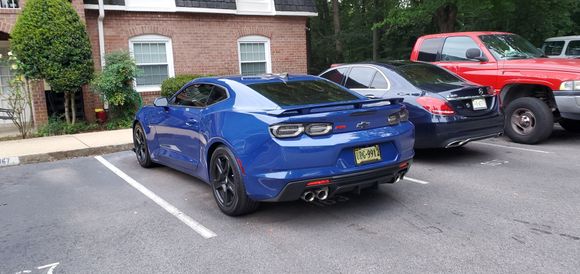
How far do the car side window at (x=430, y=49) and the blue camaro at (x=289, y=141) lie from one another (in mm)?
4697

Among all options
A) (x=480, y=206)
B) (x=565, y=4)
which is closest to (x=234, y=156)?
(x=480, y=206)

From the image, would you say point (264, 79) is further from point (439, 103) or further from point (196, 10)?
point (196, 10)

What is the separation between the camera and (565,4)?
51.2ft

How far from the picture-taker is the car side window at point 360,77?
7.60 m

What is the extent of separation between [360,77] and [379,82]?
0.47m

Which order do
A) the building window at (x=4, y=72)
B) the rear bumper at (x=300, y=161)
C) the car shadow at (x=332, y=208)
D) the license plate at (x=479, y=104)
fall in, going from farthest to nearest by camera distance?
the building window at (x=4, y=72) < the license plate at (x=479, y=104) < the car shadow at (x=332, y=208) < the rear bumper at (x=300, y=161)

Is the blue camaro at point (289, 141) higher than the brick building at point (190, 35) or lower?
lower

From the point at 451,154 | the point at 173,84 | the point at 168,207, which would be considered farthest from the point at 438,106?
the point at 173,84

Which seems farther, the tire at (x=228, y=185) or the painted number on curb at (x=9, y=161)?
the painted number on curb at (x=9, y=161)

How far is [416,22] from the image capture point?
632 inches

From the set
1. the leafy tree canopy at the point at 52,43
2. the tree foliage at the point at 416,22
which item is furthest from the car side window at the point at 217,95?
the tree foliage at the point at 416,22

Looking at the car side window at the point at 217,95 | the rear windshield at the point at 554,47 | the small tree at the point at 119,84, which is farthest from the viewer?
the rear windshield at the point at 554,47

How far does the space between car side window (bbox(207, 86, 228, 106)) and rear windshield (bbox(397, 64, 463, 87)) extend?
10.1 feet

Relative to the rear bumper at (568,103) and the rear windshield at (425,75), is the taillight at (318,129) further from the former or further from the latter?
the rear bumper at (568,103)
